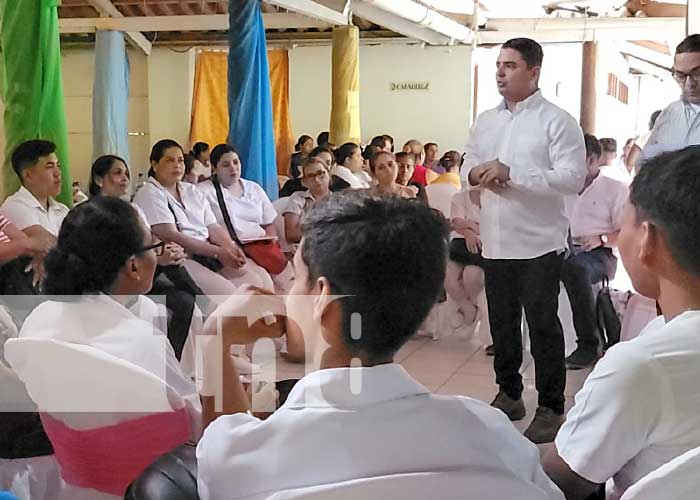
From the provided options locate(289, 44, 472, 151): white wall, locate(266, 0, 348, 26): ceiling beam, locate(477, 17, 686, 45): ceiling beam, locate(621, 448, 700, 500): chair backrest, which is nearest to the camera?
locate(621, 448, 700, 500): chair backrest

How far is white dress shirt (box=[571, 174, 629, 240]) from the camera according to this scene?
13.1 feet

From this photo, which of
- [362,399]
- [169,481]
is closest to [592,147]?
[362,399]

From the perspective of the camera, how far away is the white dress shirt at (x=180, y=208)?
12.2ft

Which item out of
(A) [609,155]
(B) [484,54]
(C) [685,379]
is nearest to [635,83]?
(B) [484,54]

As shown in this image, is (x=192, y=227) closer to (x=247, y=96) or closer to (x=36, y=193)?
(x=36, y=193)

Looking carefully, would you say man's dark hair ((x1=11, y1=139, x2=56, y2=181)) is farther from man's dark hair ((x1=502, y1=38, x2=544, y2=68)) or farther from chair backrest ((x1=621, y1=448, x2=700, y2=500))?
chair backrest ((x1=621, y1=448, x2=700, y2=500))

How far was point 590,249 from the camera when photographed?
4062 millimetres

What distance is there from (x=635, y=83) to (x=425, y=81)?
527 cm

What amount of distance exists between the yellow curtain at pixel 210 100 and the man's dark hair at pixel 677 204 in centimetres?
904

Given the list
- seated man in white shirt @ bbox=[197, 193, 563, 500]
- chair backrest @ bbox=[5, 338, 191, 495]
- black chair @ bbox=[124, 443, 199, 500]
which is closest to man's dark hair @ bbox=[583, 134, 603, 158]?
chair backrest @ bbox=[5, 338, 191, 495]

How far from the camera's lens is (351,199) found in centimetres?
106

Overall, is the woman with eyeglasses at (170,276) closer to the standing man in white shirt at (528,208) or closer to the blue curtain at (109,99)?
the standing man in white shirt at (528,208)

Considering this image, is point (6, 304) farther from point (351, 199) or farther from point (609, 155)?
point (609, 155)

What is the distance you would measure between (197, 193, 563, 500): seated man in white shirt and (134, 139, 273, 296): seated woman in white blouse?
2595 mm
